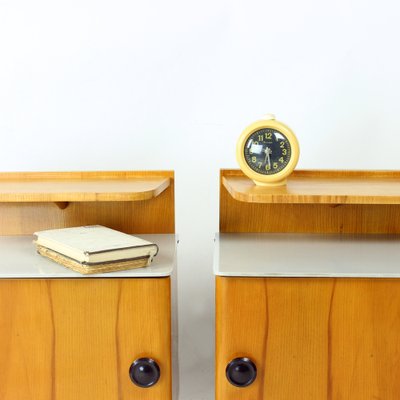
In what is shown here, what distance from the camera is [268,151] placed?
1.26 meters

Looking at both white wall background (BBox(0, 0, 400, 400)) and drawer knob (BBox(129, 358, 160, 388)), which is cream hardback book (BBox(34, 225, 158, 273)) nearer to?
drawer knob (BBox(129, 358, 160, 388))

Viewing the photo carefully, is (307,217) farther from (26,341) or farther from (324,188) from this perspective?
(26,341)

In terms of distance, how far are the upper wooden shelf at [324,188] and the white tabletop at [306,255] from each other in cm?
13

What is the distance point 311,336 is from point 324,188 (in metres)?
0.34

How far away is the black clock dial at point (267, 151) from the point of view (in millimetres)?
1258

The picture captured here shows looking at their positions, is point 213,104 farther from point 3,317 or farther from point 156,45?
point 3,317

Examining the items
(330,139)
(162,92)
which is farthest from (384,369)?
(162,92)

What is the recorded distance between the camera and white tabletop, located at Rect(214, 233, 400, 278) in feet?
3.53

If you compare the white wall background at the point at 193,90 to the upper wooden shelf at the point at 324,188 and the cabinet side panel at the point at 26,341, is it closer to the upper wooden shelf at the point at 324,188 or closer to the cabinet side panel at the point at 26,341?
the upper wooden shelf at the point at 324,188

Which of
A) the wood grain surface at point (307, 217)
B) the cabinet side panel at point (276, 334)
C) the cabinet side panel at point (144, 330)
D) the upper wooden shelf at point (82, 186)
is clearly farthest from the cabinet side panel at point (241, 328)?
the wood grain surface at point (307, 217)

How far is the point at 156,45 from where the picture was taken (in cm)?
181

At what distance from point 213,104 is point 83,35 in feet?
1.60

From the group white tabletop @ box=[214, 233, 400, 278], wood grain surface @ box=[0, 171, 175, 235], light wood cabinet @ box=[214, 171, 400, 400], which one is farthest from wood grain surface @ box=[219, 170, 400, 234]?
light wood cabinet @ box=[214, 171, 400, 400]

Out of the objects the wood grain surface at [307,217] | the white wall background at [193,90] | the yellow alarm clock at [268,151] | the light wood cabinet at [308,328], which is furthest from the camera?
the white wall background at [193,90]
